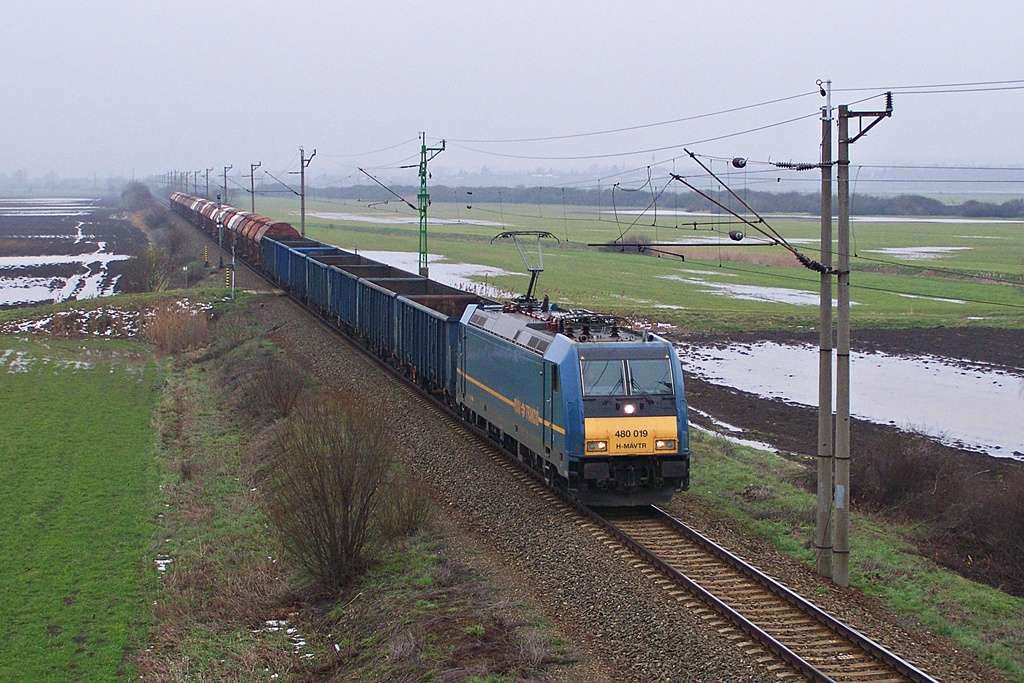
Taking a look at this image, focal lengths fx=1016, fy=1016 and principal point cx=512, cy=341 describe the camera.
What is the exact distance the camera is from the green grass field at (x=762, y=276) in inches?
2046

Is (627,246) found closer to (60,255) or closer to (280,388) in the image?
(280,388)

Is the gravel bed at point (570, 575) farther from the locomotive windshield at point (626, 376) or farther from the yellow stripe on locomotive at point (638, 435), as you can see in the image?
the locomotive windshield at point (626, 376)

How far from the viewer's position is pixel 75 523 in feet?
68.6

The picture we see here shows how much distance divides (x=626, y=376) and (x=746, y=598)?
4.39 meters

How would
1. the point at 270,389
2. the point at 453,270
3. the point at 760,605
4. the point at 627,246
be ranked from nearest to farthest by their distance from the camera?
the point at 760,605, the point at 627,246, the point at 270,389, the point at 453,270

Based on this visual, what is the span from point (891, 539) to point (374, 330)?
18475mm

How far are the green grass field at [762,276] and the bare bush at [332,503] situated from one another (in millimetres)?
15584

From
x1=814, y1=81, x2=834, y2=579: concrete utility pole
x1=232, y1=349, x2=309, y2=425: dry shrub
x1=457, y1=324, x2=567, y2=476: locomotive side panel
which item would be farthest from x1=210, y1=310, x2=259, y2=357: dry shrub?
x1=814, y1=81, x2=834, y2=579: concrete utility pole

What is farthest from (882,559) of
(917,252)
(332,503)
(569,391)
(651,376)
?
(917,252)

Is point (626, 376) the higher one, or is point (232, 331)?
point (626, 376)

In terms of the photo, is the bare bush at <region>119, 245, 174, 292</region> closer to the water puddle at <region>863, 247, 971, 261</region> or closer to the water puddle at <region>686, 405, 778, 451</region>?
the water puddle at <region>686, 405, 778, 451</region>

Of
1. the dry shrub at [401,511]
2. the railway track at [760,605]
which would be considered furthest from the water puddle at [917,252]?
the railway track at [760,605]

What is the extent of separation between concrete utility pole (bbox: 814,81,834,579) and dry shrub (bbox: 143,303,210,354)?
110 ft

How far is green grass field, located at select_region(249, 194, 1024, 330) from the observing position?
52.0 metres
